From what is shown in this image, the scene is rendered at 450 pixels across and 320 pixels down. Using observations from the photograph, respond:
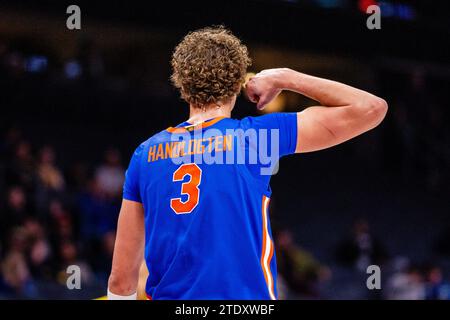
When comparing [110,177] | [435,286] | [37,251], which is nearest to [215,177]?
[37,251]

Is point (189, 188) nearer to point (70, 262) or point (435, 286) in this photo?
point (70, 262)

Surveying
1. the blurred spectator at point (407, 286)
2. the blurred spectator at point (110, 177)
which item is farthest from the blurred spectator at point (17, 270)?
the blurred spectator at point (407, 286)

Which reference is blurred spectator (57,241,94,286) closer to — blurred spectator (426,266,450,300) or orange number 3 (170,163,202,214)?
blurred spectator (426,266,450,300)

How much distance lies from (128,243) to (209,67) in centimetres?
77

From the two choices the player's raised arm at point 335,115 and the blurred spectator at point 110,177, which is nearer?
the player's raised arm at point 335,115

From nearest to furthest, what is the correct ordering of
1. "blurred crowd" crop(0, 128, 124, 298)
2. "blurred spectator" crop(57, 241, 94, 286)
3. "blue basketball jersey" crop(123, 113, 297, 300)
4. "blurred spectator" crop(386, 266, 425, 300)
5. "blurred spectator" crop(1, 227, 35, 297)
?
"blue basketball jersey" crop(123, 113, 297, 300), "blurred spectator" crop(1, 227, 35, 297), "blurred crowd" crop(0, 128, 124, 298), "blurred spectator" crop(57, 241, 94, 286), "blurred spectator" crop(386, 266, 425, 300)

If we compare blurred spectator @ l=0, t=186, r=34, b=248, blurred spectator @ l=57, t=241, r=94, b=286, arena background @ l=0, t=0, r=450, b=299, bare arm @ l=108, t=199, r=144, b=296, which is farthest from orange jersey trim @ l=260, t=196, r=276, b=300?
blurred spectator @ l=0, t=186, r=34, b=248

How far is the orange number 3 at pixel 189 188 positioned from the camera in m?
2.79

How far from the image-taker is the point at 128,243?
2994 millimetres

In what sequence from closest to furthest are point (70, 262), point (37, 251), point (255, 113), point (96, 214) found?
point (37, 251) < point (70, 262) < point (96, 214) < point (255, 113)

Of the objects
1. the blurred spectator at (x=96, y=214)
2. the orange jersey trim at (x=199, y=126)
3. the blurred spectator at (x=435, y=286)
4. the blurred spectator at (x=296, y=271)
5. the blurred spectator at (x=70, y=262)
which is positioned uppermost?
the orange jersey trim at (x=199, y=126)

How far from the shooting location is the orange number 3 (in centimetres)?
279

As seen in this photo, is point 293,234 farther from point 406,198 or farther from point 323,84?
point 323,84

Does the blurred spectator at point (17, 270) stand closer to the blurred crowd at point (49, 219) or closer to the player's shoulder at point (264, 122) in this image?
the blurred crowd at point (49, 219)
